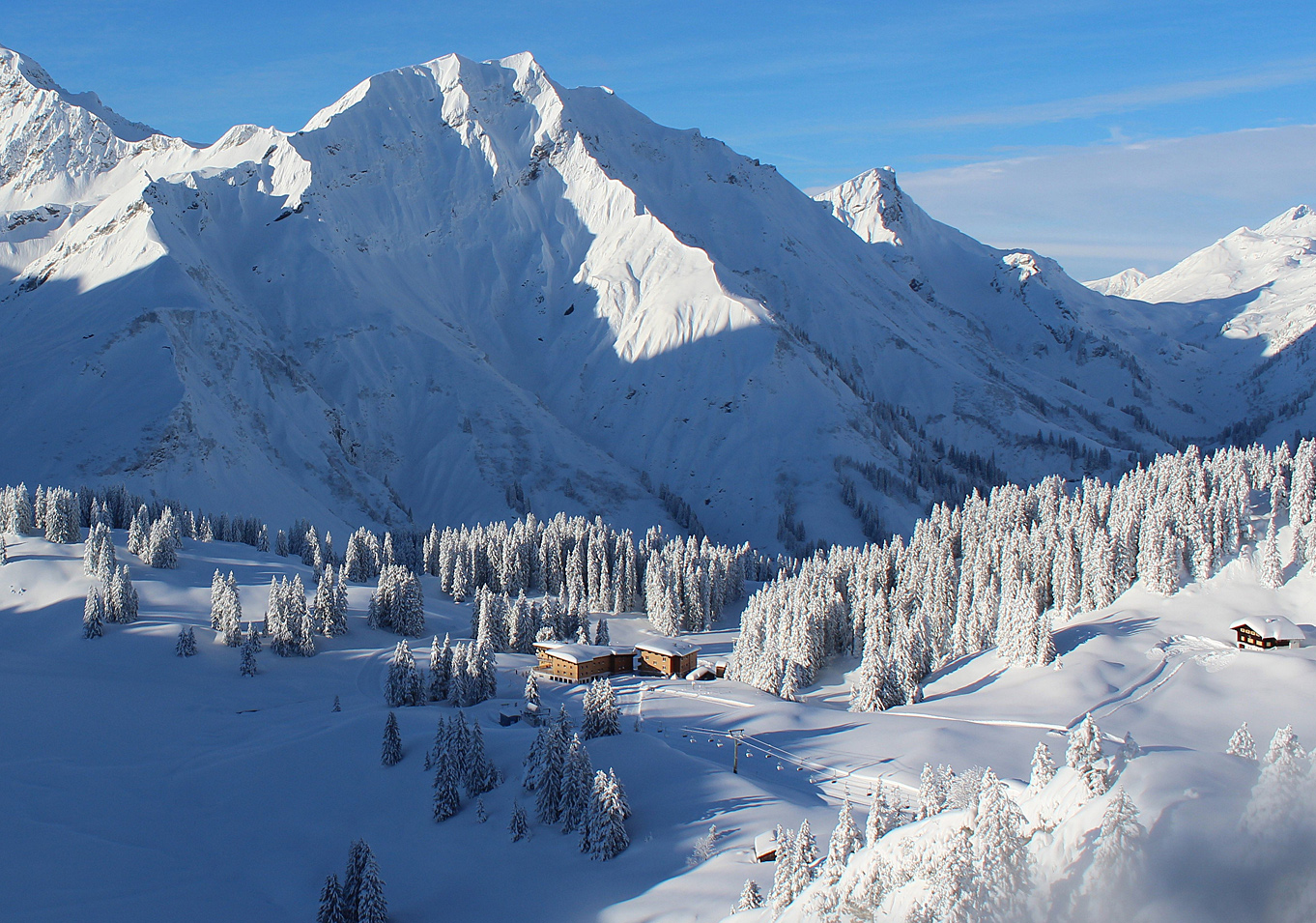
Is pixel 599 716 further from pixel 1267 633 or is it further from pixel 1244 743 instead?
pixel 1267 633

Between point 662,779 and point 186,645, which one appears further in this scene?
point 186,645

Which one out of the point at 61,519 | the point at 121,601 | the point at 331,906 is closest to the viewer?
the point at 331,906

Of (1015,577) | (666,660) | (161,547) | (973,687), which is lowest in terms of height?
(666,660)

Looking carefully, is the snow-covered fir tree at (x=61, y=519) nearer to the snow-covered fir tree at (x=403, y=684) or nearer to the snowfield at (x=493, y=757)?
the snowfield at (x=493, y=757)

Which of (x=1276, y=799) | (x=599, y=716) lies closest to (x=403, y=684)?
(x=599, y=716)

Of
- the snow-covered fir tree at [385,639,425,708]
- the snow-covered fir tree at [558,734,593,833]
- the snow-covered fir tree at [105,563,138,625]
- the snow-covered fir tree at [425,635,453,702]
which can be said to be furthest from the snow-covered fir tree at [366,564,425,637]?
the snow-covered fir tree at [558,734,593,833]

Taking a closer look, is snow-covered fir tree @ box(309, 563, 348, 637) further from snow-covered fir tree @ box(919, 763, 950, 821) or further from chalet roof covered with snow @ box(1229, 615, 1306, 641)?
chalet roof covered with snow @ box(1229, 615, 1306, 641)

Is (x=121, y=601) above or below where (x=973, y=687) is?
above

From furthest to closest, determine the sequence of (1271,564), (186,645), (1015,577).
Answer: (1015,577) → (186,645) → (1271,564)

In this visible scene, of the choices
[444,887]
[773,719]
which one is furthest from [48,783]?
[773,719]
